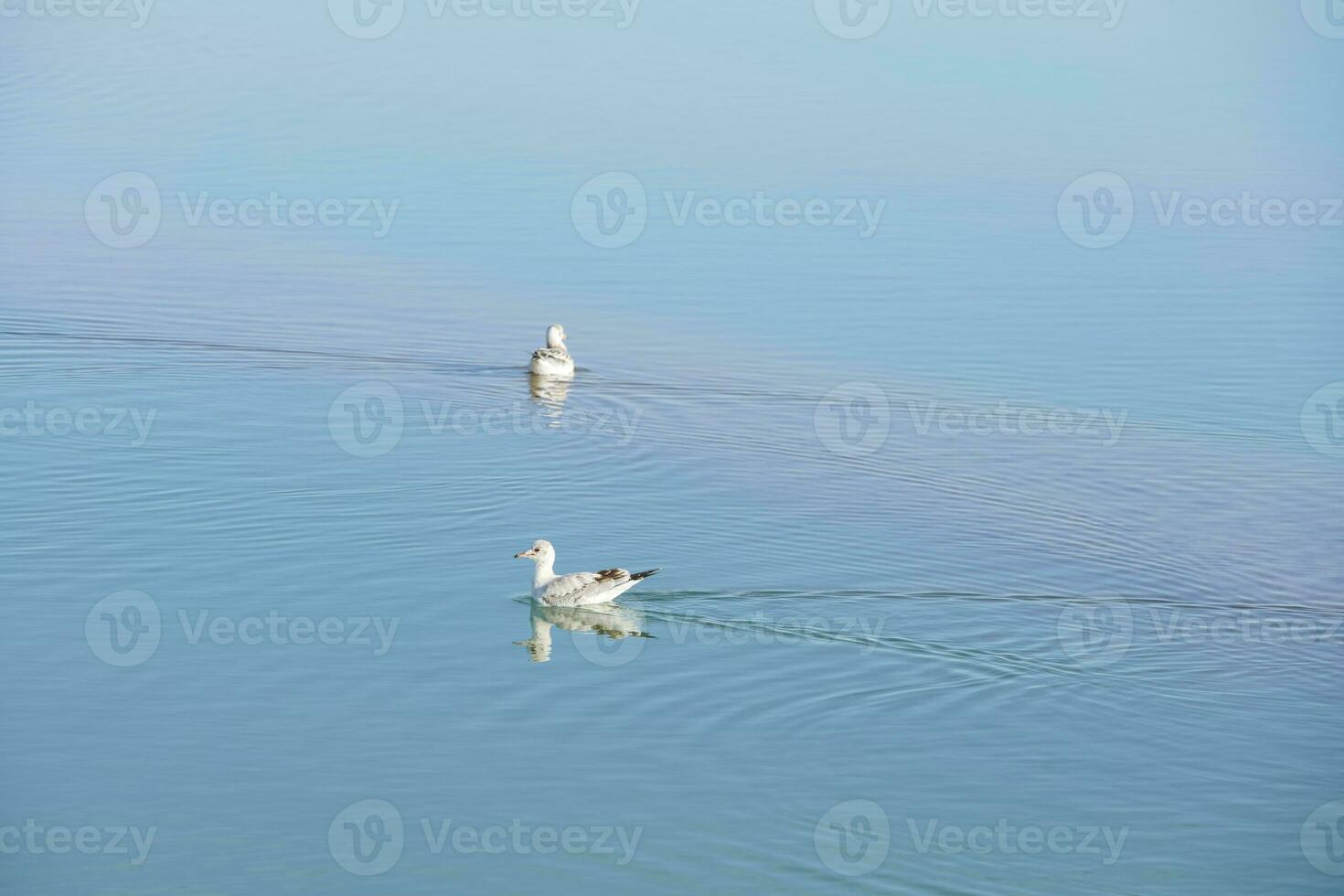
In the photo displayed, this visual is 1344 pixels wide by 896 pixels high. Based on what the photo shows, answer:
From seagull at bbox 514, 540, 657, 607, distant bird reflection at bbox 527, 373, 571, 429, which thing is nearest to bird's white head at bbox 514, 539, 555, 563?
seagull at bbox 514, 540, 657, 607

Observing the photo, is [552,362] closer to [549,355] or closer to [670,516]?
[549,355]

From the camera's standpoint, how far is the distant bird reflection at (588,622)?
1947cm

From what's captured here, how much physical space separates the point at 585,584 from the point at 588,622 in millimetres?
414

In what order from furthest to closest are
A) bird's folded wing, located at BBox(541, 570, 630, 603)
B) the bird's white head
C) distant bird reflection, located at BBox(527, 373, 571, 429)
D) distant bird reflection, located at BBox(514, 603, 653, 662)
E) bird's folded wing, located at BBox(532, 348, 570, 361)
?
bird's folded wing, located at BBox(532, 348, 570, 361), distant bird reflection, located at BBox(527, 373, 571, 429), the bird's white head, bird's folded wing, located at BBox(541, 570, 630, 603), distant bird reflection, located at BBox(514, 603, 653, 662)

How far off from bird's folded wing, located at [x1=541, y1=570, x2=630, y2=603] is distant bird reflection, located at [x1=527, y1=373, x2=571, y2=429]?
7.42m

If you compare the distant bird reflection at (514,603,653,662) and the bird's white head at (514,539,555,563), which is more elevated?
the bird's white head at (514,539,555,563)

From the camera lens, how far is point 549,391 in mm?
27750

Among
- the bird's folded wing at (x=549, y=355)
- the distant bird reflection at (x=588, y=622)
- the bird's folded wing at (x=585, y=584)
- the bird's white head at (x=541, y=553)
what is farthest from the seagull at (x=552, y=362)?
the bird's folded wing at (x=585, y=584)

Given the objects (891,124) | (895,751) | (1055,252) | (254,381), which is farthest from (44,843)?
(891,124)

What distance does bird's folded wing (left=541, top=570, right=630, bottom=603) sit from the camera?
64.8 feet

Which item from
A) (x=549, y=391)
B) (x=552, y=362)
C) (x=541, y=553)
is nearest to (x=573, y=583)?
(x=541, y=553)

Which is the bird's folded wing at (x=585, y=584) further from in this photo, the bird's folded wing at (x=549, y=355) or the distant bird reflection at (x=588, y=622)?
the bird's folded wing at (x=549, y=355)

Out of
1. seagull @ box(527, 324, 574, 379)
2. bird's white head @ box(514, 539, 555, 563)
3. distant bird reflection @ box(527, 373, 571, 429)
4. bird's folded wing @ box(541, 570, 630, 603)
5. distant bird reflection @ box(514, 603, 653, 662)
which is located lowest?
distant bird reflection @ box(514, 603, 653, 662)

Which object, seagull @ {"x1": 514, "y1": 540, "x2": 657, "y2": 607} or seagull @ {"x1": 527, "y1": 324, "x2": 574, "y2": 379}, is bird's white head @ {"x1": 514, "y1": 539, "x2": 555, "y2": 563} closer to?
seagull @ {"x1": 514, "y1": 540, "x2": 657, "y2": 607}
